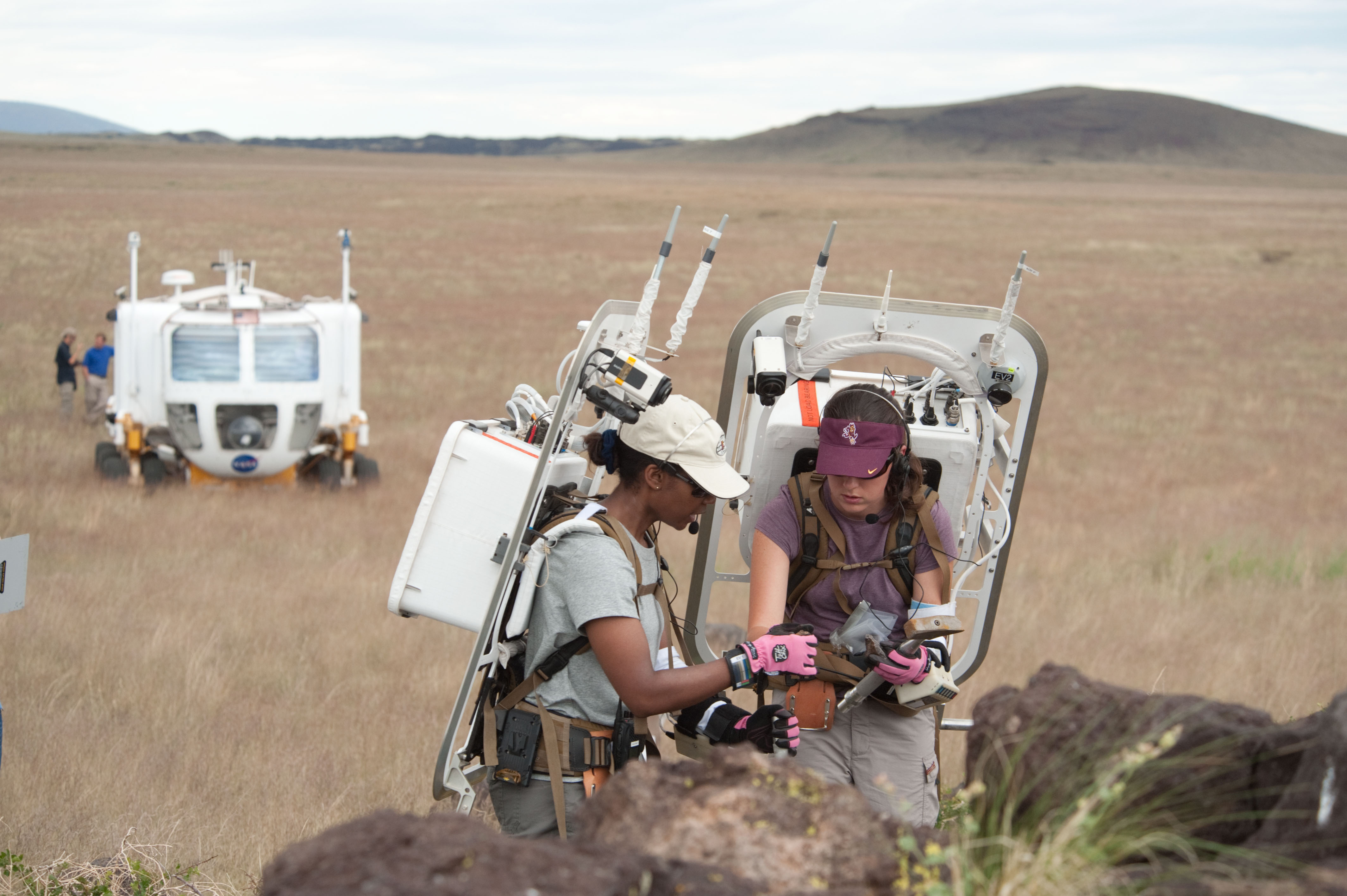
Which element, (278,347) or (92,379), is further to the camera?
(92,379)

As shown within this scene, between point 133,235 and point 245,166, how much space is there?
106 meters

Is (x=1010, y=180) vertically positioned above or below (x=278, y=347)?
above

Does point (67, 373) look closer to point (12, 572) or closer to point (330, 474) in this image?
point (330, 474)

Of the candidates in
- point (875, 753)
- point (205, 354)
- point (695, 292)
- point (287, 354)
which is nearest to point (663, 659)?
point (875, 753)

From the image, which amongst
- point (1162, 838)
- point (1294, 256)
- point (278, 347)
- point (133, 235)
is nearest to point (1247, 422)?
point (278, 347)

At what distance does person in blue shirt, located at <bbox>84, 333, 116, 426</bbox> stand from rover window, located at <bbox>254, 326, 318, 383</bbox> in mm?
4774

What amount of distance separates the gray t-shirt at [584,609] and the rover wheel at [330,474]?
10452mm

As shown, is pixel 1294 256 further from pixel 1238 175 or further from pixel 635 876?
pixel 1238 175

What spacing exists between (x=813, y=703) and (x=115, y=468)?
1138 cm

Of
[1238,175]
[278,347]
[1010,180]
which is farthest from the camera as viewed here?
[1238,175]

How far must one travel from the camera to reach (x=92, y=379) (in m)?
16.8

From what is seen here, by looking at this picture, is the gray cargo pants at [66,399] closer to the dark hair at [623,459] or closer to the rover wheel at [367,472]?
the rover wheel at [367,472]

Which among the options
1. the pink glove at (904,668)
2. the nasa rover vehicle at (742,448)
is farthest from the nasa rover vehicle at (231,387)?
the pink glove at (904,668)

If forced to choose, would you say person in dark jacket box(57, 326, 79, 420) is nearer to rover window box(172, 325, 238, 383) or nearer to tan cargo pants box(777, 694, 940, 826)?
rover window box(172, 325, 238, 383)
